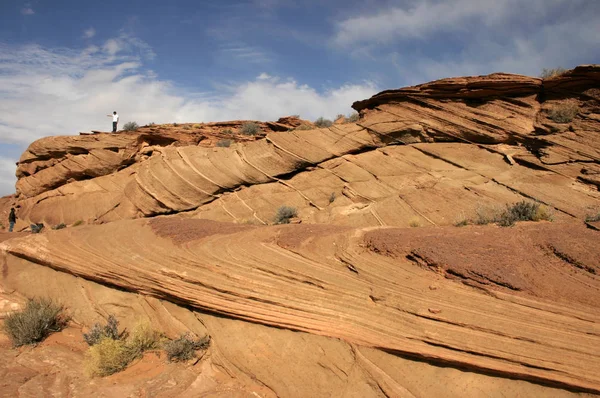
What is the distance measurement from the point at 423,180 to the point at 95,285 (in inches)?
381

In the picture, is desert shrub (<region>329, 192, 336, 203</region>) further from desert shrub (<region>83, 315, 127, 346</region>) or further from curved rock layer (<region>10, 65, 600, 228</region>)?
desert shrub (<region>83, 315, 127, 346</region>)

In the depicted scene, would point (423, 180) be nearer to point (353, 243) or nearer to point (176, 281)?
point (353, 243)

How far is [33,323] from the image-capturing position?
729cm

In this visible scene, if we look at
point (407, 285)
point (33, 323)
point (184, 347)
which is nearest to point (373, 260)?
point (407, 285)

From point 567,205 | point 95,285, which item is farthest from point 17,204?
point 567,205

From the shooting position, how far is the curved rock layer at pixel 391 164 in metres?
10.2

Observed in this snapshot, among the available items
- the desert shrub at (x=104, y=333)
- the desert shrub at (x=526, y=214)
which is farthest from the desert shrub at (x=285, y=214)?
the desert shrub at (x=526, y=214)

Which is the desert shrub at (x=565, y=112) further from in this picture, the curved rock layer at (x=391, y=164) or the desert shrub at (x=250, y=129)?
the desert shrub at (x=250, y=129)

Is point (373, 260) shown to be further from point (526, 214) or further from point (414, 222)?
point (526, 214)

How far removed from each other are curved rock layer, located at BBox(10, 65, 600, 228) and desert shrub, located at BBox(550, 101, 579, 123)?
72 millimetres

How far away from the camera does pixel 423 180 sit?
448 inches

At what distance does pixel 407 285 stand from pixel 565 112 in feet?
31.0

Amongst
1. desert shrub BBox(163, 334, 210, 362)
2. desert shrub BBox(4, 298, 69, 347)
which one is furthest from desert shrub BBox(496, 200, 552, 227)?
desert shrub BBox(4, 298, 69, 347)

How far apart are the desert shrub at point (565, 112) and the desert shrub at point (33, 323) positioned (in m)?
14.6
